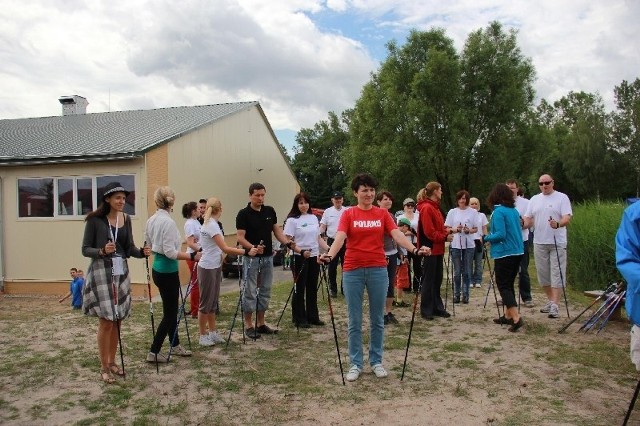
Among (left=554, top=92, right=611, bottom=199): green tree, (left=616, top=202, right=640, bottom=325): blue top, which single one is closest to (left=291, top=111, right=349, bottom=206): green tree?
(left=554, top=92, right=611, bottom=199): green tree

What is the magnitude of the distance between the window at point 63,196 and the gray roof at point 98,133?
2.02 feet

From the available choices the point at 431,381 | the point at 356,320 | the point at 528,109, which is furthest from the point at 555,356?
the point at 528,109

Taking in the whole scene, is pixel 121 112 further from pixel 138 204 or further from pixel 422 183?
pixel 422 183

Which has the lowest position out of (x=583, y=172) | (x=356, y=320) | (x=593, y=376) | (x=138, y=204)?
(x=593, y=376)

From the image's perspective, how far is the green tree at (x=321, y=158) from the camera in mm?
58906

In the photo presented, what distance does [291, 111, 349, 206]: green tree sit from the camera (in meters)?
58.9

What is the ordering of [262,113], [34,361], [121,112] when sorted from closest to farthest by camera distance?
[34,361], [121,112], [262,113]

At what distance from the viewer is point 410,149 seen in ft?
96.6

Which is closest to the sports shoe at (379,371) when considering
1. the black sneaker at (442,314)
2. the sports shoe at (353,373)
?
the sports shoe at (353,373)

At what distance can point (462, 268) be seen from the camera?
A: 9164 mm

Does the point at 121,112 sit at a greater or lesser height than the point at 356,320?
greater

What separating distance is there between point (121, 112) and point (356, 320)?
731 inches

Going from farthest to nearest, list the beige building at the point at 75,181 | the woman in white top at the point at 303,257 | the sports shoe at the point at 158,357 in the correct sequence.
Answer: the beige building at the point at 75,181
the woman in white top at the point at 303,257
the sports shoe at the point at 158,357

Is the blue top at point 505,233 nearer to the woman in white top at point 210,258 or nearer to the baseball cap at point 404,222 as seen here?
the baseball cap at point 404,222
